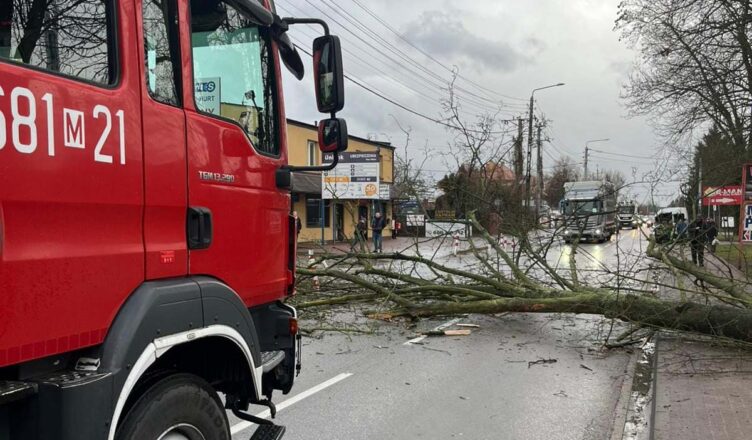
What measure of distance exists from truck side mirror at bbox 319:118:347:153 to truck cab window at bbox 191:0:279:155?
29cm

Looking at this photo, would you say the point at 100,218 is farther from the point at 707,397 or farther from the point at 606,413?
the point at 707,397

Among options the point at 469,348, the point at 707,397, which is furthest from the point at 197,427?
the point at 469,348

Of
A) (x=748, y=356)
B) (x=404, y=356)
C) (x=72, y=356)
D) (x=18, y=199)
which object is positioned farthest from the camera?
(x=404, y=356)

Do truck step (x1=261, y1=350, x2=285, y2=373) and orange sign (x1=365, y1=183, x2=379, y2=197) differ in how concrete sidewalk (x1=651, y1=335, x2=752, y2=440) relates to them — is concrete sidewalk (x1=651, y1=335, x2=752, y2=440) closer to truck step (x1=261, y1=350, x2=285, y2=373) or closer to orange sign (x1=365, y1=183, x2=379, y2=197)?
truck step (x1=261, y1=350, x2=285, y2=373)

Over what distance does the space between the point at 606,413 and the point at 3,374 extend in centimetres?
502

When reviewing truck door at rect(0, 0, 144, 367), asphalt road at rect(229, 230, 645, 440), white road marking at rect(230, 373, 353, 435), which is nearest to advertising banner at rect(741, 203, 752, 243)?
asphalt road at rect(229, 230, 645, 440)

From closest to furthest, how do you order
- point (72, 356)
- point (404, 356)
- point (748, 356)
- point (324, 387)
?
point (72, 356), point (324, 387), point (748, 356), point (404, 356)

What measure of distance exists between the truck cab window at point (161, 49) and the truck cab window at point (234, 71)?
0.15 m

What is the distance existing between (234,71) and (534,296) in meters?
6.97

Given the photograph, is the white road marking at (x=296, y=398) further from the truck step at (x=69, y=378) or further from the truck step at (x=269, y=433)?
the truck step at (x=69, y=378)

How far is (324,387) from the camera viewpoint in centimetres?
587

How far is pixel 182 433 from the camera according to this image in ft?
7.82

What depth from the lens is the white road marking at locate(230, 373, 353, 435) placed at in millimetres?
4684

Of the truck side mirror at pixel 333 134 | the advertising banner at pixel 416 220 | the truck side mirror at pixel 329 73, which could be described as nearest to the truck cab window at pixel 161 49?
the truck side mirror at pixel 329 73
